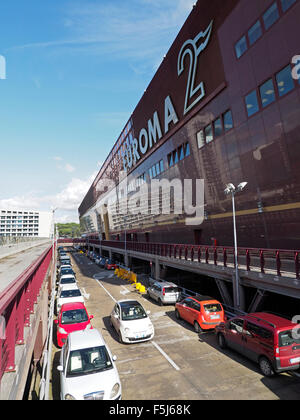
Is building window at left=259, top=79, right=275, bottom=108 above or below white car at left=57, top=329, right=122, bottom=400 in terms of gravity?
above

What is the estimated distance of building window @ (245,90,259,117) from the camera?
18495 millimetres

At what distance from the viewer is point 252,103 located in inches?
741

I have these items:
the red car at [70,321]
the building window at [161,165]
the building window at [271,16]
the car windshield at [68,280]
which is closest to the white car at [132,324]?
the red car at [70,321]

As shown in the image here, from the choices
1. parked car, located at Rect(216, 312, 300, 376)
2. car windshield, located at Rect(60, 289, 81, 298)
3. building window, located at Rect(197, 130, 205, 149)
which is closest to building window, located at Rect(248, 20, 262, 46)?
building window, located at Rect(197, 130, 205, 149)

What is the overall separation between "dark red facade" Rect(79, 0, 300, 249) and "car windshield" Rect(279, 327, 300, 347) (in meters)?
8.27

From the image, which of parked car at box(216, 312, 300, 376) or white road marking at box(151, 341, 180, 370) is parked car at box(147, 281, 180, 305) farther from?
parked car at box(216, 312, 300, 376)

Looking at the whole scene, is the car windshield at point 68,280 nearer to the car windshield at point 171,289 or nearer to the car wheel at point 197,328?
the car windshield at point 171,289

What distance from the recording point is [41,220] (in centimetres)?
18812

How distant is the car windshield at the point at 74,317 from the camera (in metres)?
13.5

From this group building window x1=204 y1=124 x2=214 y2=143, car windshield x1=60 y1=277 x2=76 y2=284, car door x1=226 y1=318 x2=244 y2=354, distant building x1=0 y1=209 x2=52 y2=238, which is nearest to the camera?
car door x1=226 y1=318 x2=244 y2=354

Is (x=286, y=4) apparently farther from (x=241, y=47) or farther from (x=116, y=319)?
(x=116, y=319)

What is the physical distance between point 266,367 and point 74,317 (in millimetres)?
9276

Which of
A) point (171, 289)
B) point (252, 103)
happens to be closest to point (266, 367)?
point (171, 289)

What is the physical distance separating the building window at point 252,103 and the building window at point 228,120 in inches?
82.4
